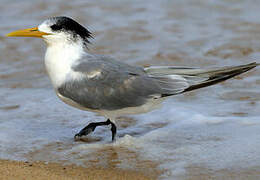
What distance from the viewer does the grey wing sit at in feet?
17.1

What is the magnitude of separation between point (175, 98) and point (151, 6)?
4056 millimetres

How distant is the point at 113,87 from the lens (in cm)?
525

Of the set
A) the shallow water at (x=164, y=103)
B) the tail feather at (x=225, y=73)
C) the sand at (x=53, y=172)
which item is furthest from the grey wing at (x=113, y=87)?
the sand at (x=53, y=172)

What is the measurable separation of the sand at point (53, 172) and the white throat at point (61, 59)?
34.8 inches

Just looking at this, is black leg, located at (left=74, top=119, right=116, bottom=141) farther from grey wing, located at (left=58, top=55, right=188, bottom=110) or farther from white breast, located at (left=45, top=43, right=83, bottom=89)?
white breast, located at (left=45, top=43, right=83, bottom=89)

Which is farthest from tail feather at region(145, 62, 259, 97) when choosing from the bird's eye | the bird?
the bird's eye

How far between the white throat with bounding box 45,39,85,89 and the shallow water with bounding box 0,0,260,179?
705 mm

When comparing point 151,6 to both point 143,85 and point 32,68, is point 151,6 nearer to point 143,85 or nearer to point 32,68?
point 32,68

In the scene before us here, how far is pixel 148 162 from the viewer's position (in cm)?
488

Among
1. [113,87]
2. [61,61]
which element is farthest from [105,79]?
[61,61]

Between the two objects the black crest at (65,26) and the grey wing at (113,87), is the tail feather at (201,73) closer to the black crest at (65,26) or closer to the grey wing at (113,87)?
the grey wing at (113,87)

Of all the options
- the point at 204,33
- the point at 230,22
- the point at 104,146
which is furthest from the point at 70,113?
the point at 230,22

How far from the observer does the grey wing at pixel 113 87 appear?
17.1ft

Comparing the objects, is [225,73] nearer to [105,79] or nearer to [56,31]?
[105,79]
